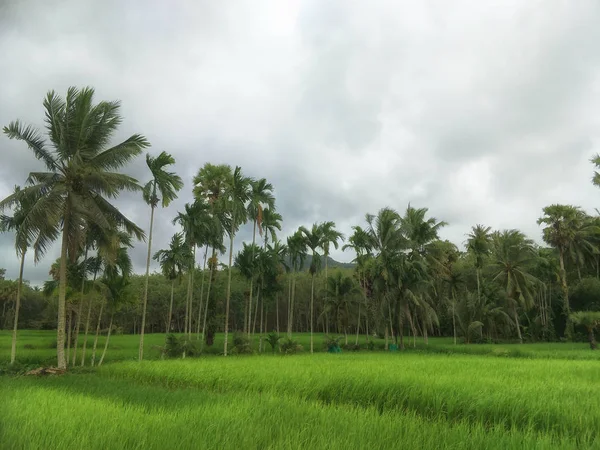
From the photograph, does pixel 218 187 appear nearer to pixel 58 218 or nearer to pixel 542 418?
pixel 58 218

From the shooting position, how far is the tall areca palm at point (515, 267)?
39.2 metres

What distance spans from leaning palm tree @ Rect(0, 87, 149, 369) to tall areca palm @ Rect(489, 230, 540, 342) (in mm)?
35540

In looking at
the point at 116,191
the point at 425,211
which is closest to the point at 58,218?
the point at 116,191

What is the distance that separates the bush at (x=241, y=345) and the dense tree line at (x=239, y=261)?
3.31 feet

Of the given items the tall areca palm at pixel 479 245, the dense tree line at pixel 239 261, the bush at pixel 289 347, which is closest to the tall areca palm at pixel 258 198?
the dense tree line at pixel 239 261

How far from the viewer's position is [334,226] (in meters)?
32.9

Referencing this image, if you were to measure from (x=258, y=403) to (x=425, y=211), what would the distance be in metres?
31.1

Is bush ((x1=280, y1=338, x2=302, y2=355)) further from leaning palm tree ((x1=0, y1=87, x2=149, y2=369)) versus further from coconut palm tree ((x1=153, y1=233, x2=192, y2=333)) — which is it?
leaning palm tree ((x1=0, y1=87, x2=149, y2=369))

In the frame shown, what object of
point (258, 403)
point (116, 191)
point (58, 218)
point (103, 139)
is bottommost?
point (258, 403)

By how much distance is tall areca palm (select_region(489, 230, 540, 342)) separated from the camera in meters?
39.2

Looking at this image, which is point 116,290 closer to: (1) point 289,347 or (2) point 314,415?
(1) point 289,347

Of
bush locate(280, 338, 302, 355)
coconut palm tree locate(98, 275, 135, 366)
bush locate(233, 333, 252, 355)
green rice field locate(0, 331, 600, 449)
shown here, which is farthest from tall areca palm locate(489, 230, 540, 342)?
coconut palm tree locate(98, 275, 135, 366)

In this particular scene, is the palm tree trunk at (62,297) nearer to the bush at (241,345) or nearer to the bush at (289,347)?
the bush at (241,345)

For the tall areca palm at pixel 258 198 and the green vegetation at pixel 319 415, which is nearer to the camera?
the green vegetation at pixel 319 415
